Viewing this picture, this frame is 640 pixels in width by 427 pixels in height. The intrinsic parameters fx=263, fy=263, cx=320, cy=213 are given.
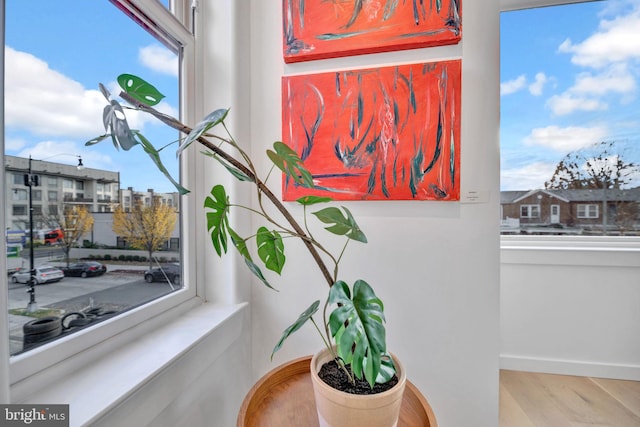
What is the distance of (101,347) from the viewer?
70 cm

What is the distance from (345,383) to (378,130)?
89 cm

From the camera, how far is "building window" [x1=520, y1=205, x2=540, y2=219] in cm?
194

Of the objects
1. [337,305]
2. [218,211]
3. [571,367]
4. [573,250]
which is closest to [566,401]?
[571,367]

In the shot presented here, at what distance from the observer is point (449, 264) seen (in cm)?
108

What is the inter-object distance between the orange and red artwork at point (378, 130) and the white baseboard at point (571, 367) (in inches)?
63.6

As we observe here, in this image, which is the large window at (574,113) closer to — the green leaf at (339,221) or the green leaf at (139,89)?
the green leaf at (339,221)

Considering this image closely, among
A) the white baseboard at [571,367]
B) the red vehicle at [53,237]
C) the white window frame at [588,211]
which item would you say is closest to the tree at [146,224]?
the red vehicle at [53,237]

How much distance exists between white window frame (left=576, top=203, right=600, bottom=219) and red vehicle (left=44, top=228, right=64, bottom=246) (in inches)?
110

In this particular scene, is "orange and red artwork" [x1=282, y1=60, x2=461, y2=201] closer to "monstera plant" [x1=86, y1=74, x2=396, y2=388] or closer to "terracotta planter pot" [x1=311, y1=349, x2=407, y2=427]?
"monstera plant" [x1=86, y1=74, x2=396, y2=388]

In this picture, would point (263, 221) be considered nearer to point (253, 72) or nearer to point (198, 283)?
point (198, 283)

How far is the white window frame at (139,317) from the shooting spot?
55 cm

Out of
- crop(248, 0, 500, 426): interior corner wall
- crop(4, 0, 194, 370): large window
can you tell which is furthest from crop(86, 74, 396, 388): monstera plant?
crop(248, 0, 500, 426): interior corner wall

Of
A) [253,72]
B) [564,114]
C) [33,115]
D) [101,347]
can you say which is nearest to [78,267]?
[101,347]

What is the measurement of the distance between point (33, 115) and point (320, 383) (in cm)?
92
